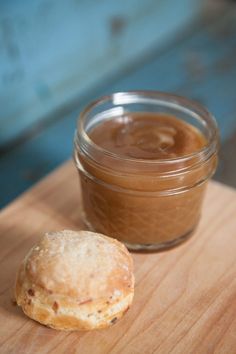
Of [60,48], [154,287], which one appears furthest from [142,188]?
[60,48]

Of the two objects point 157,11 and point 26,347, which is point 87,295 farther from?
point 157,11

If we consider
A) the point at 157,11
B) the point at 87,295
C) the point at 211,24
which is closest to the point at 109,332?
the point at 87,295

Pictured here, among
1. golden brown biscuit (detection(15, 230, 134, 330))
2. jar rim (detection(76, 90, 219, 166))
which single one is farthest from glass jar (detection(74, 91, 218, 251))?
golden brown biscuit (detection(15, 230, 134, 330))

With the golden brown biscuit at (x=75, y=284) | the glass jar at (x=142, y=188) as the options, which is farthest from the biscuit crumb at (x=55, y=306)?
the glass jar at (x=142, y=188)

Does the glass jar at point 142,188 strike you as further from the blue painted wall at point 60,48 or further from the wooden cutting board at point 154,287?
the blue painted wall at point 60,48

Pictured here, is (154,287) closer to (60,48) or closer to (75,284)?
(75,284)

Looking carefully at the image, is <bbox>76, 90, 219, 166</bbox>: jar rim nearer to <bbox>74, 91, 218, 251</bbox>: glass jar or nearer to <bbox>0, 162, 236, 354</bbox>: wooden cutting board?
<bbox>74, 91, 218, 251</bbox>: glass jar
